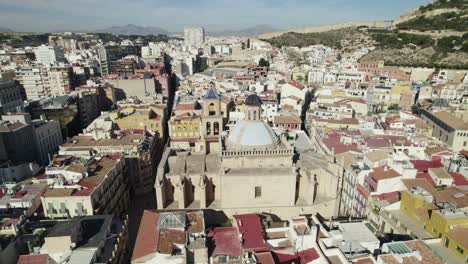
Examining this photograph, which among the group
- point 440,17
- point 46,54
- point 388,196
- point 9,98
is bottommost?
point 388,196

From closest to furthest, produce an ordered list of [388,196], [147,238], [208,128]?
[147,238] → [388,196] → [208,128]

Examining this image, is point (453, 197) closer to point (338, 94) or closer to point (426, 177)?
point (426, 177)

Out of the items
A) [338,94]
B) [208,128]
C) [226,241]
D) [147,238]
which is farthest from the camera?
[338,94]

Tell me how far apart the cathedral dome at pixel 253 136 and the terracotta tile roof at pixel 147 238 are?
10.6 m

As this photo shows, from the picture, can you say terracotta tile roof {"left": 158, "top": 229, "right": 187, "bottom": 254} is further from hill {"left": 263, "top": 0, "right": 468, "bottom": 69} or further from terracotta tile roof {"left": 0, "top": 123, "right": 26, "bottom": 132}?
hill {"left": 263, "top": 0, "right": 468, "bottom": 69}

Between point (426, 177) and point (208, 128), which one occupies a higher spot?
point (208, 128)

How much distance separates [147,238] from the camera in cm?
2273

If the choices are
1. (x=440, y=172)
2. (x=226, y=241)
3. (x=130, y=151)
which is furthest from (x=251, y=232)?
(x=130, y=151)

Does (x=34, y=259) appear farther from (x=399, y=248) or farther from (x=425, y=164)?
(x=425, y=164)

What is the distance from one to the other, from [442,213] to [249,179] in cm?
1557

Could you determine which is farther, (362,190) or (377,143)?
(377,143)


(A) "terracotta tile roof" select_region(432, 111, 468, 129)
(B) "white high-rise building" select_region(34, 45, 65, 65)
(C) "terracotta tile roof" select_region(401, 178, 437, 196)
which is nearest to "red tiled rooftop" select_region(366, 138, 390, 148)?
(C) "terracotta tile roof" select_region(401, 178, 437, 196)

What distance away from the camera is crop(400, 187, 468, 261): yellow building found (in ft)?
74.9

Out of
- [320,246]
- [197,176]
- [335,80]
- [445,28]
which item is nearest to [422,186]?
[320,246]
